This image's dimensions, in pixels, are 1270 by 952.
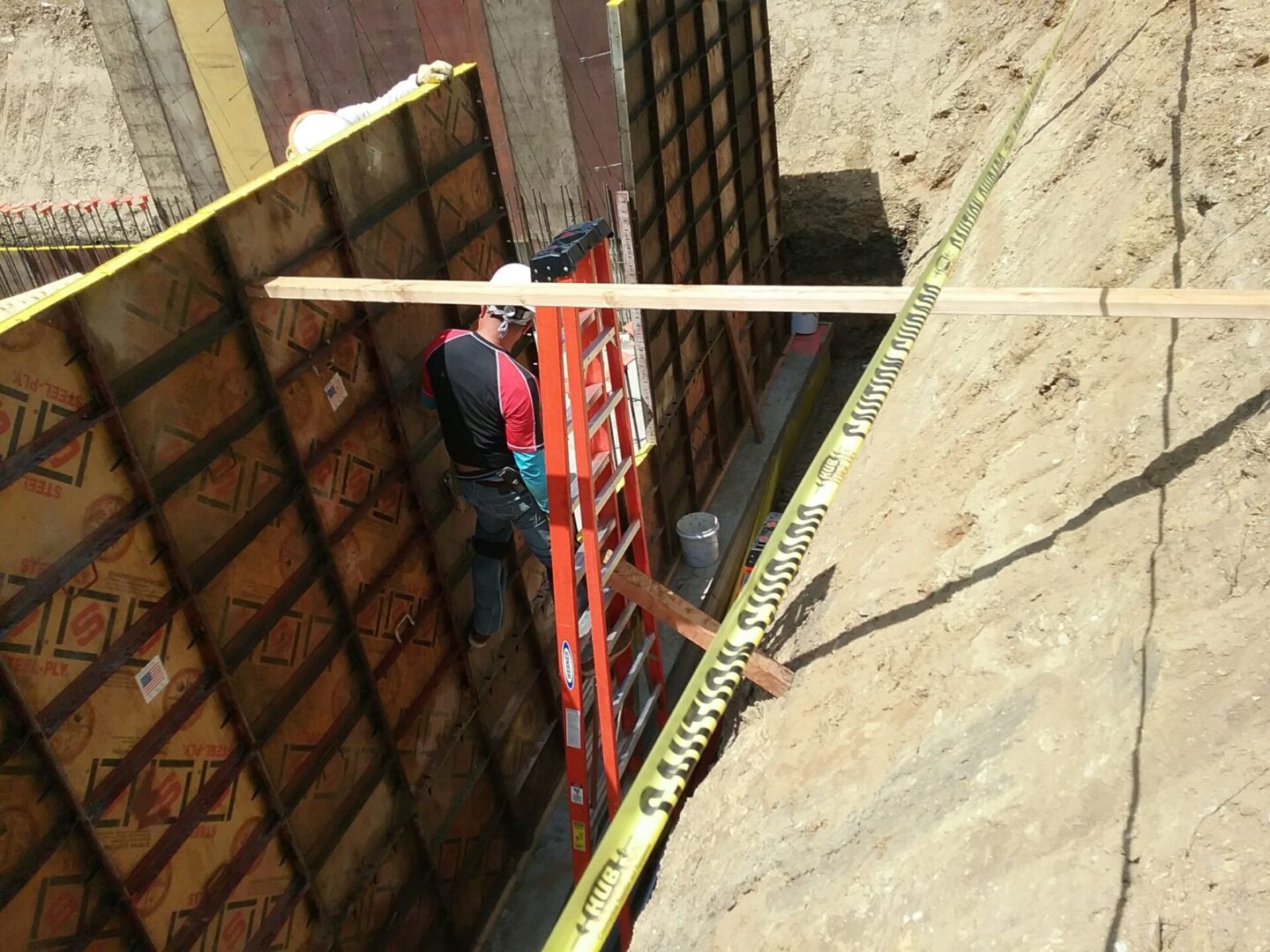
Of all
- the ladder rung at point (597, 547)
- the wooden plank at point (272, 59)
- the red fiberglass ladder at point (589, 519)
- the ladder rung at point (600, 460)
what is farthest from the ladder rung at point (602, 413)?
the wooden plank at point (272, 59)

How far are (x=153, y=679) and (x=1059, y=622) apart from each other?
352cm

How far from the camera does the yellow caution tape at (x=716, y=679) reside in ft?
7.20

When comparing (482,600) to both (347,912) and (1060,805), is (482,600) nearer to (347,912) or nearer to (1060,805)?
(347,912)

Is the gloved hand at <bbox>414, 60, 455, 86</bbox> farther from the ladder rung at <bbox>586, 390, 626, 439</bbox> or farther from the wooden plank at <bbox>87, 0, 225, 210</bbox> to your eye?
the wooden plank at <bbox>87, 0, 225, 210</bbox>

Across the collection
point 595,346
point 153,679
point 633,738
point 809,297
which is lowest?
point 633,738

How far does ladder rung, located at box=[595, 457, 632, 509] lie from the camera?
5.02 metres

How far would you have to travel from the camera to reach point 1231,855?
8.90 ft

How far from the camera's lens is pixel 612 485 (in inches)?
201

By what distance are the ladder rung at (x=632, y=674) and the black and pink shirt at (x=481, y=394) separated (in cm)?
163

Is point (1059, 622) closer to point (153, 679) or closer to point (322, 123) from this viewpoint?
point (153, 679)

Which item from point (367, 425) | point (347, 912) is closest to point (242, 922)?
point (347, 912)

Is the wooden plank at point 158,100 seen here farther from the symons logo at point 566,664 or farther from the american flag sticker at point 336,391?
the symons logo at point 566,664

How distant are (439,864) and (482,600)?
4.96 ft

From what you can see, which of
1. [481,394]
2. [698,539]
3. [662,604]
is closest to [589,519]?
[481,394]
